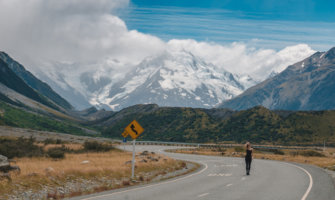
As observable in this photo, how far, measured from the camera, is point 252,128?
477ft

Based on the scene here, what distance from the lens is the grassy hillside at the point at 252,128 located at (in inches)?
5236

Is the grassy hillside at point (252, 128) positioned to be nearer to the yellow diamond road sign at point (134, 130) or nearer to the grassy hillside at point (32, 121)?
the grassy hillside at point (32, 121)

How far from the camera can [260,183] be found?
73.2ft

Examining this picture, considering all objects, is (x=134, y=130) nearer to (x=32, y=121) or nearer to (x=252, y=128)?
(x=252, y=128)

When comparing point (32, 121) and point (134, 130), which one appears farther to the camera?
point (32, 121)

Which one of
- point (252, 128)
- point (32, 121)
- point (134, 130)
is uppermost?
point (32, 121)

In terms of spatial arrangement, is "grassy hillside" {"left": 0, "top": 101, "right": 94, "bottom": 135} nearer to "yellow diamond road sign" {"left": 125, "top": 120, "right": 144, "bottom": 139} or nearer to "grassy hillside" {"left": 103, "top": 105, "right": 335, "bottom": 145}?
"grassy hillside" {"left": 103, "top": 105, "right": 335, "bottom": 145}

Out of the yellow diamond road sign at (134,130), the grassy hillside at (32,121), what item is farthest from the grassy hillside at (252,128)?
the yellow diamond road sign at (134,130)

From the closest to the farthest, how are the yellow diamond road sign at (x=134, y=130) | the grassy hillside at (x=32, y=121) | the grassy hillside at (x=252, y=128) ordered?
the yellow diamond road sign at (x=134, y=130), the grassy hillside at (x=252, y=128), the grassy hillside at (x=32, y=121)

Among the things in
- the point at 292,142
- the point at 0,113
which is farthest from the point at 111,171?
the point at 0,113

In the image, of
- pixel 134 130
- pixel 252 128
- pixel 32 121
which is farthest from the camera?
pixel 32 121

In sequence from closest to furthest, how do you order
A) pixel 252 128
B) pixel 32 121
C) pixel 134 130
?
pixel 134 130 < pixel 252 128 < pixel 32 121

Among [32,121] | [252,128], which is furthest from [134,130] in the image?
[32,121]

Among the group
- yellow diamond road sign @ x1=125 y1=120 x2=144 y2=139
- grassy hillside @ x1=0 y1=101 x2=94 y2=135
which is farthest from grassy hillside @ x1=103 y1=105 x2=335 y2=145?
yellow diamond road sign @ x1=125 y1=120 x2=144 y2=139
